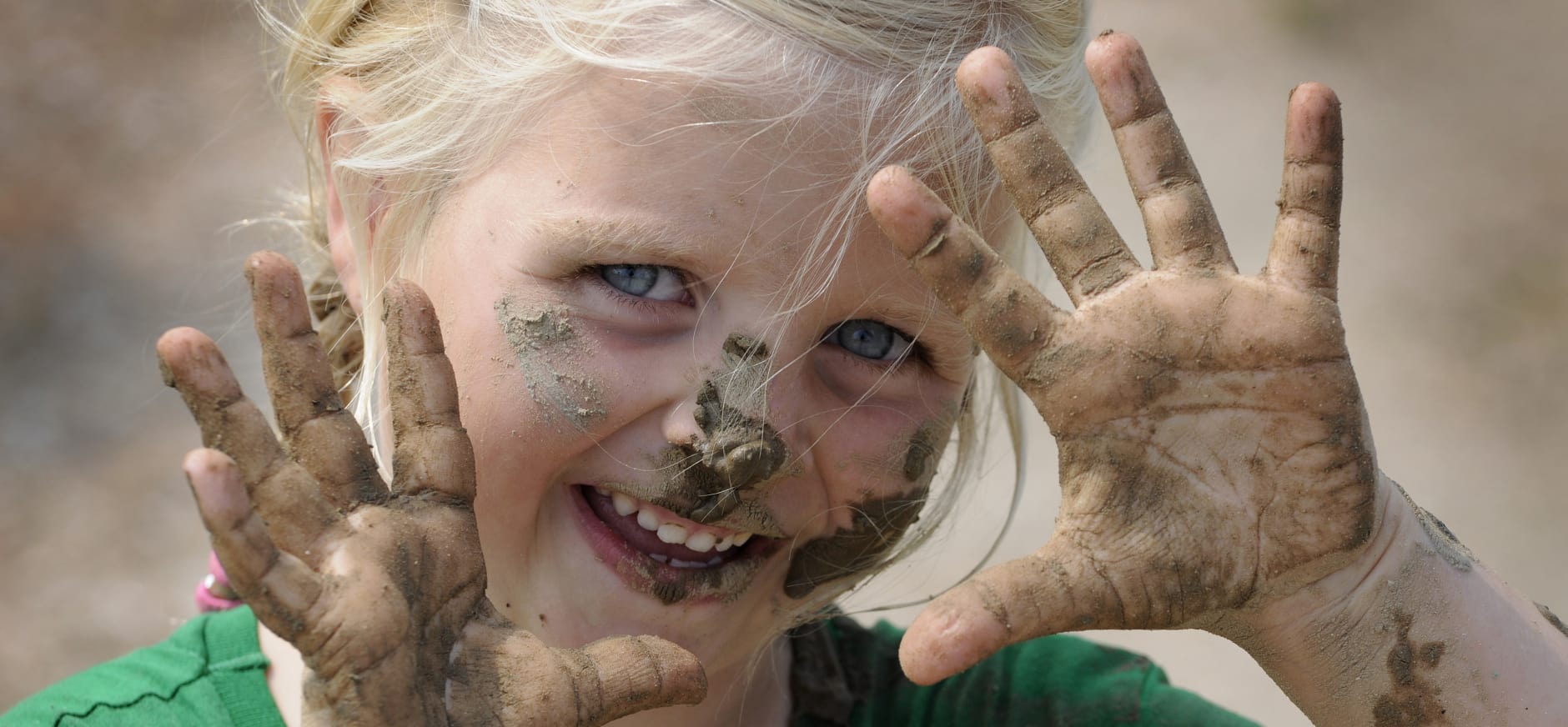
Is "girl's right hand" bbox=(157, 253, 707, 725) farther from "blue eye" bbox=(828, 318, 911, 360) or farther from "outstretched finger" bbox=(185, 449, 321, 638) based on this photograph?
"blue eye" bbox=(828, 318, 911, 360)

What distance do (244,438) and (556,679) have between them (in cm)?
36

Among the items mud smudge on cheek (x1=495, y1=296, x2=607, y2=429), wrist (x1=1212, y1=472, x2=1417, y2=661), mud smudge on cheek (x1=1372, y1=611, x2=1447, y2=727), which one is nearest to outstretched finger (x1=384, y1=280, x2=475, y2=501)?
mud smudge on cheek (x1=495, y1=296, x2=607, y2=429)

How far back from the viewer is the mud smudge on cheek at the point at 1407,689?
1453 millimetres

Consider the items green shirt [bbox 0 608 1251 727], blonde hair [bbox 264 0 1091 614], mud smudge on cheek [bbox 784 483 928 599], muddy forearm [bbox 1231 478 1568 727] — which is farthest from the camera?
green shirt [bbox 0 608 1251 727]

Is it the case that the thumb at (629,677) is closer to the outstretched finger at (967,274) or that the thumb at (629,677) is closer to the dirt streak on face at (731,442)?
the dirt streak on face at (731,442)

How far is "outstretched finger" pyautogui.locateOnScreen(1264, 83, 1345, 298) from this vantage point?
4.61 ft

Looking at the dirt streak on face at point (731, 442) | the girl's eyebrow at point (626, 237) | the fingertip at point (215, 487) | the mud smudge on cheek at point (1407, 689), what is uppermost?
the girl's eyebrow at point (626, 237)

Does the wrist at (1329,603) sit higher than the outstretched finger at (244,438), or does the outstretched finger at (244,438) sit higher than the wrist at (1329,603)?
the outstretched finger at (244,438)

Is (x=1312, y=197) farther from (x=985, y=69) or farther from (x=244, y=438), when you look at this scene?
(x=244, y=438)

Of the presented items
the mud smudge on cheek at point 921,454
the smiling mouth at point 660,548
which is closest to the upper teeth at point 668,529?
the smiling mouth at point 660,548

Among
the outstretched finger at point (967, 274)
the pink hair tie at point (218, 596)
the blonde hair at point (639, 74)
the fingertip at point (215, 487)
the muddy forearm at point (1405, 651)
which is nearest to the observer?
the fingertip at point (215, 487)

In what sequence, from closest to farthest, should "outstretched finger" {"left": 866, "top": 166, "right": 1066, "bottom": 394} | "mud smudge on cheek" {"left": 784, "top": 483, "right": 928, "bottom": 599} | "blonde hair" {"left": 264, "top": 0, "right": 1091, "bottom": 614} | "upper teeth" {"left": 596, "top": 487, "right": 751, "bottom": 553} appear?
"outstretched finger" {"left": 866, "top": 166, "right": 1066, "bottom": 394} < "blonde hair" {"left": 264, "top": 0, "right": 1091, "bottom": 614} < "upper teeth" {"left": 596, "top": 487, "right": 751, "bottom": 553} < "mud smudge on cheek" {"left": 784, "top": 483, "right": 928, "bottom": 599}

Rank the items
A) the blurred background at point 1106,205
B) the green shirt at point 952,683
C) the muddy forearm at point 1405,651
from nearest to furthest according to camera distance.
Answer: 1. the muddy forearm at point 1405,651
2. the green shirt at point 952,683
3. the blurred background at point 1106,205

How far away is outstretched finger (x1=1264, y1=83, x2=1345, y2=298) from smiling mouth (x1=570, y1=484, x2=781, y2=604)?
74 cm
